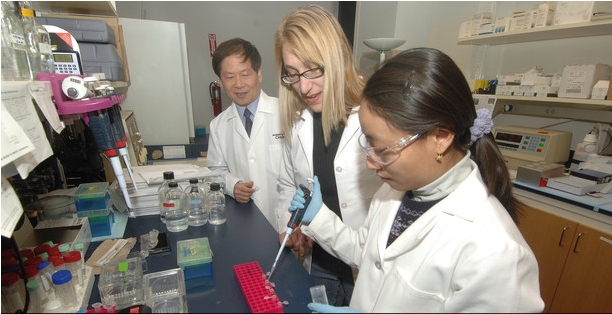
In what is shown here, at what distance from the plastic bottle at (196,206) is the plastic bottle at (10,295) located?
0.54m

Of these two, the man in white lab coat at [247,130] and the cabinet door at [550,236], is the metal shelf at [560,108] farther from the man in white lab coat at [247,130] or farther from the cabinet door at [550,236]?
the man in white lab coat at [247,130]

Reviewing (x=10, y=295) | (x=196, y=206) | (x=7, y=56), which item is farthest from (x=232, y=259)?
(x=7, y=56)

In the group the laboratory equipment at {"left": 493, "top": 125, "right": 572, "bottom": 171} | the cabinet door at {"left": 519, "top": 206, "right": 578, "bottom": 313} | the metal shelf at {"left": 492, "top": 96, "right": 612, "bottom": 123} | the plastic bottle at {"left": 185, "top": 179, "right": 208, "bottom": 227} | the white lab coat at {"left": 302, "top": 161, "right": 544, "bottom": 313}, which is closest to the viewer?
the white lab coat at {"left": 302, "top": 161, "right": 544, "bottom": 313}

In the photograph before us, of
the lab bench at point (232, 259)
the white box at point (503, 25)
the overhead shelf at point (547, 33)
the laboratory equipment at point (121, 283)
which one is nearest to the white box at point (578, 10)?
the overhead shelf at point (547, 33)

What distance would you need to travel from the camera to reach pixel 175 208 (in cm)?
117

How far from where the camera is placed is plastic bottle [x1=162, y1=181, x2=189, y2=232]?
1.10m

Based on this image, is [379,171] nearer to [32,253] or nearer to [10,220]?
[10,220]

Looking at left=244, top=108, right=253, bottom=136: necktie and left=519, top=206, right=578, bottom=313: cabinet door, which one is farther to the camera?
left=244, top=108, right=253, bottom=136: necktie

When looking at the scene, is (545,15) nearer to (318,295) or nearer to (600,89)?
(600,89)

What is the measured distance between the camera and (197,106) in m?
3.54

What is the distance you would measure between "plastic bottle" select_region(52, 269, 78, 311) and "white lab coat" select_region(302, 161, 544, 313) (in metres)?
0.66

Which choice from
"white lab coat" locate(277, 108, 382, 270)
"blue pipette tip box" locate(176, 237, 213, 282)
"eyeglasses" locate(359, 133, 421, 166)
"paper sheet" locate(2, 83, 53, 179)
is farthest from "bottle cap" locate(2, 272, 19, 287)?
"white lab coat" locate(277, 108, 382, 270)

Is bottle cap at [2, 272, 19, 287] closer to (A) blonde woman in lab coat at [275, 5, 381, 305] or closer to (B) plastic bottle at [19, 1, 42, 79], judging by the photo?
(B) plastic bottle at [19, 1, 42, 79]

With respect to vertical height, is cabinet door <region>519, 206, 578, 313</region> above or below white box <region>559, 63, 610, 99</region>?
below
